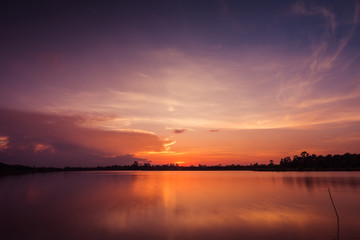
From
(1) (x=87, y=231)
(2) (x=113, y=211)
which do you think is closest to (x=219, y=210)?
(2) (x=113, y=211)

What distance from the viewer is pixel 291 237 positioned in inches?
551

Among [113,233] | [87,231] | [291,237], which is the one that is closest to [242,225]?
[291,237]

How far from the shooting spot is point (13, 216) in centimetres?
2100

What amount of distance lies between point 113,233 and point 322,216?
16508 mm

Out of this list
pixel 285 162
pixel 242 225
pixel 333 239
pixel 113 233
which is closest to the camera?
pixel 333 239

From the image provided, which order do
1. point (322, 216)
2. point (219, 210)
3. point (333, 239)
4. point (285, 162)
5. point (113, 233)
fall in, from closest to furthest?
point (333, 239) < point (113, 233) < point (322, 216) < point (219, 210) < point (285, 162)

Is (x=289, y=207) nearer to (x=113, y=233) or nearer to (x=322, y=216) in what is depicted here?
(x=322, y=216)

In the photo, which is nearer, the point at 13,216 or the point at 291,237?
the point at 291,237

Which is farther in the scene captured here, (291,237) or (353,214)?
(353,214)

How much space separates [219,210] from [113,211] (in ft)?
32.7

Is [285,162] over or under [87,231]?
over

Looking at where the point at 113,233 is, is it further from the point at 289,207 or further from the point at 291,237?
the point at 289,207

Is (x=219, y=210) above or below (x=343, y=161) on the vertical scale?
below

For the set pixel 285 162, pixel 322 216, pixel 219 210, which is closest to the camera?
pixel 322 216
